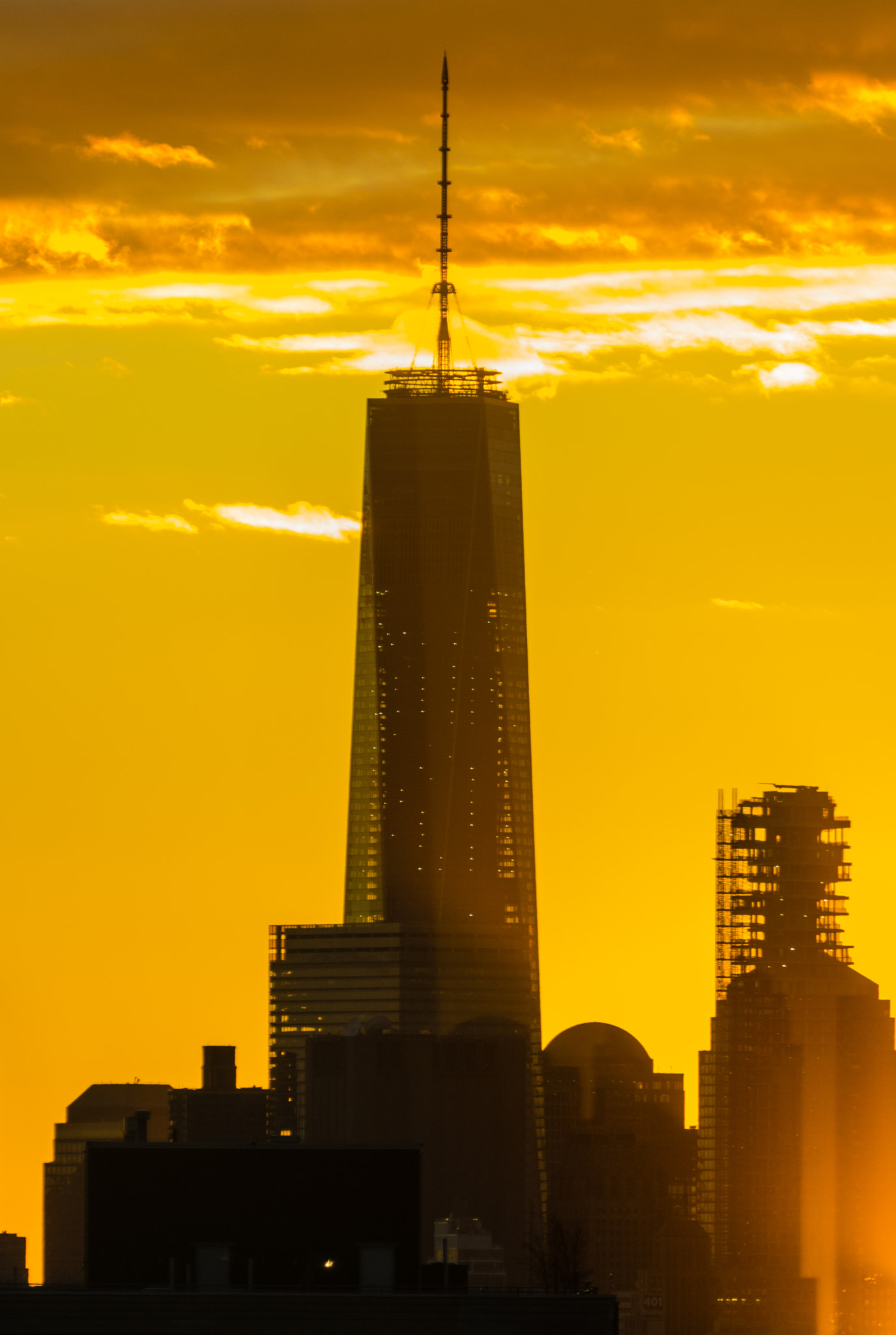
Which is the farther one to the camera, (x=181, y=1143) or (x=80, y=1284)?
(x=181, y=1143)

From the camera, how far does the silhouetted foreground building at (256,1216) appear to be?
15538 cm

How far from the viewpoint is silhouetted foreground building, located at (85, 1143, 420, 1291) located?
15538 centimetres

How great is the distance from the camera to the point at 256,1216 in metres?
156

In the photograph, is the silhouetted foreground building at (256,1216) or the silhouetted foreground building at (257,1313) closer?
the silhouetted foreground building at (257,1313)

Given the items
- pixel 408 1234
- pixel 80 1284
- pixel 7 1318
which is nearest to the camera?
pixel 7 1318

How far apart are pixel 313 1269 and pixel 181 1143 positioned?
877 cm

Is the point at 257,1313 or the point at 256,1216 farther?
the point at 256,1216

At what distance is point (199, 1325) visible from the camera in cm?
13625

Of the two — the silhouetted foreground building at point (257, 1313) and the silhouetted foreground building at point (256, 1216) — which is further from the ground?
the silhouetted foreground building at point (256, 1216)

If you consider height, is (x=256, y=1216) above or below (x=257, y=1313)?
above

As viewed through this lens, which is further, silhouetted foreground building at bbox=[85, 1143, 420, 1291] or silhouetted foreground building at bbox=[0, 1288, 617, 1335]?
silhouetted foreground building at bbox=[85, 1143, 420, 1291]

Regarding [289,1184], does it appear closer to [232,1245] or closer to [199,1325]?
[232,1245]

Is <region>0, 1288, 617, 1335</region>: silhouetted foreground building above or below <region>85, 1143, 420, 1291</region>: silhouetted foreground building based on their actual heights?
below

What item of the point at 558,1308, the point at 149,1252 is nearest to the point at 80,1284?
the point at 149,1252
